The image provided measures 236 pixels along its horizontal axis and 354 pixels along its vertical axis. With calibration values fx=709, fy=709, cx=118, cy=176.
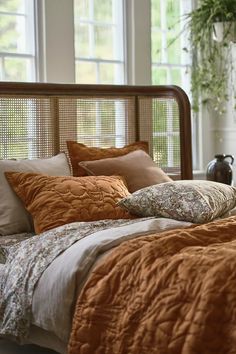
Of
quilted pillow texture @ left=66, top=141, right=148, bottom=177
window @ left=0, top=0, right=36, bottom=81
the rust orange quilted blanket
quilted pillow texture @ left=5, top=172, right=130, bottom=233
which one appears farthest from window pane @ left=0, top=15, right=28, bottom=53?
the rust orange quilted blanket

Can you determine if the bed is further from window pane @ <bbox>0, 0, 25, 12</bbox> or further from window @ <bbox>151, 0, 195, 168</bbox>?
window @ <bbox>151, 0, 195, 168</bbox>

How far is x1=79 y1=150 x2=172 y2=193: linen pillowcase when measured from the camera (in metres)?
4.15

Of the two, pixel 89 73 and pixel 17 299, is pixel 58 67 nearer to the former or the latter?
pixel 89 73

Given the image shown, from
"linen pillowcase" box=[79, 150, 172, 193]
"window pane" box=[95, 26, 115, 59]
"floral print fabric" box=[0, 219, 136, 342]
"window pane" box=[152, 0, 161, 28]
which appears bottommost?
"floral print fabric" box=[0, 219, 136, 342]

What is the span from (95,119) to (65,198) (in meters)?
1.13

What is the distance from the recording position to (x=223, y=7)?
5488 millimetres

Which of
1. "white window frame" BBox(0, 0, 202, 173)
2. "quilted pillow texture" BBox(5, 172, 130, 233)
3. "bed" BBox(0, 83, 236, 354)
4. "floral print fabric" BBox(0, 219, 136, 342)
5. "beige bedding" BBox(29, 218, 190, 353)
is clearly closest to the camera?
"bed" BBox(0, 83, 236, 354)

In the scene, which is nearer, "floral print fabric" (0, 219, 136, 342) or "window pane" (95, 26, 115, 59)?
"floral print fabric" (0, 219, 136, 342)

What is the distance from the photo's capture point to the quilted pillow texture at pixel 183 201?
339cm

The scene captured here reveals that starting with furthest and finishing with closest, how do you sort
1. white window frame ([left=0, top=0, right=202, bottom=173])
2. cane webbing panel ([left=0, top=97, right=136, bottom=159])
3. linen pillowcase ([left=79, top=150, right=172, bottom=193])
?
white window frame ([left=0, top=0, right=202, bottom=173]), cane webbing panel ([left=0, top=97, right=136, bottom=159]), linen pillowcase ([left=79, top=150, right=172, bottom=193])

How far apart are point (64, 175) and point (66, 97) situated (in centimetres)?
64

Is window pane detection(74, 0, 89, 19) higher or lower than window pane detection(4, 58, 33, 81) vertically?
higher

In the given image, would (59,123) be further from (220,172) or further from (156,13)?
(156,13)

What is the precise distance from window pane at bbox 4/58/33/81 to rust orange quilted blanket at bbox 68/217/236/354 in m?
2.13
